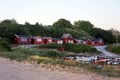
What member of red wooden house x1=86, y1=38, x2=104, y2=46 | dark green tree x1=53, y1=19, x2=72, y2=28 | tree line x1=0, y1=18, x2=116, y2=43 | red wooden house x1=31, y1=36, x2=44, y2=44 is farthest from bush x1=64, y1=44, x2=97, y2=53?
dark green tree x1=53, y1=19, x2=72, y2=28

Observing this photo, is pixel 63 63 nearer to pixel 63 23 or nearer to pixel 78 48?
pixel 78 48

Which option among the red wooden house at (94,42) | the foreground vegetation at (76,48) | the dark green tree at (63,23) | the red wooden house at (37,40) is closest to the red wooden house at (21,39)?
the red wooden house at (37,40)

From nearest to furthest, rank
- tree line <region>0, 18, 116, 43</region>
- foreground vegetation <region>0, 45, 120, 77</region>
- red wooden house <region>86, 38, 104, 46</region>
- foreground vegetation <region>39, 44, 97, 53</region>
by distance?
foreground vegetation <region>0, 45, 120, 77</region> < foreground vegetation <region>39, 44, 97, 53</region> < tree line <region>0, 18, 116, 43</region> < red wooden house <region>86, 38, 104, 46</region>

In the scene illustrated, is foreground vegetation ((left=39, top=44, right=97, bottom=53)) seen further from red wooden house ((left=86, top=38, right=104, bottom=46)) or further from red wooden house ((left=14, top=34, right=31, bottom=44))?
red wooden house ((left=86, top=38, right=104, bottom=46))

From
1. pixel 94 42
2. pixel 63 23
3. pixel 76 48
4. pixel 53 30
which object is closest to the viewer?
pixel 76 48

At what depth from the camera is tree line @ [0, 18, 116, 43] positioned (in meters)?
76.1

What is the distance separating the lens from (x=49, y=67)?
56.1ft

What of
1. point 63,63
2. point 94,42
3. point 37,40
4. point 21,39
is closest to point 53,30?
point 94,42

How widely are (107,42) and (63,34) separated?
25317 millimetres

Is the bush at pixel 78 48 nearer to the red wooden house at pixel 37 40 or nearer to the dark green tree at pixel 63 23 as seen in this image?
the red wooden house at pixel 37 40

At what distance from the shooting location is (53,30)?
3733 inches

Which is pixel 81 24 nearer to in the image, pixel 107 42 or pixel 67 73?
pixel 107 42

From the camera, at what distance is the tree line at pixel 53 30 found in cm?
7606

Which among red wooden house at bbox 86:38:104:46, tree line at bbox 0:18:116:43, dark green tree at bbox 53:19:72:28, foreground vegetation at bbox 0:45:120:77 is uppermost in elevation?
dark green tree at bbox 53:19:72:28
